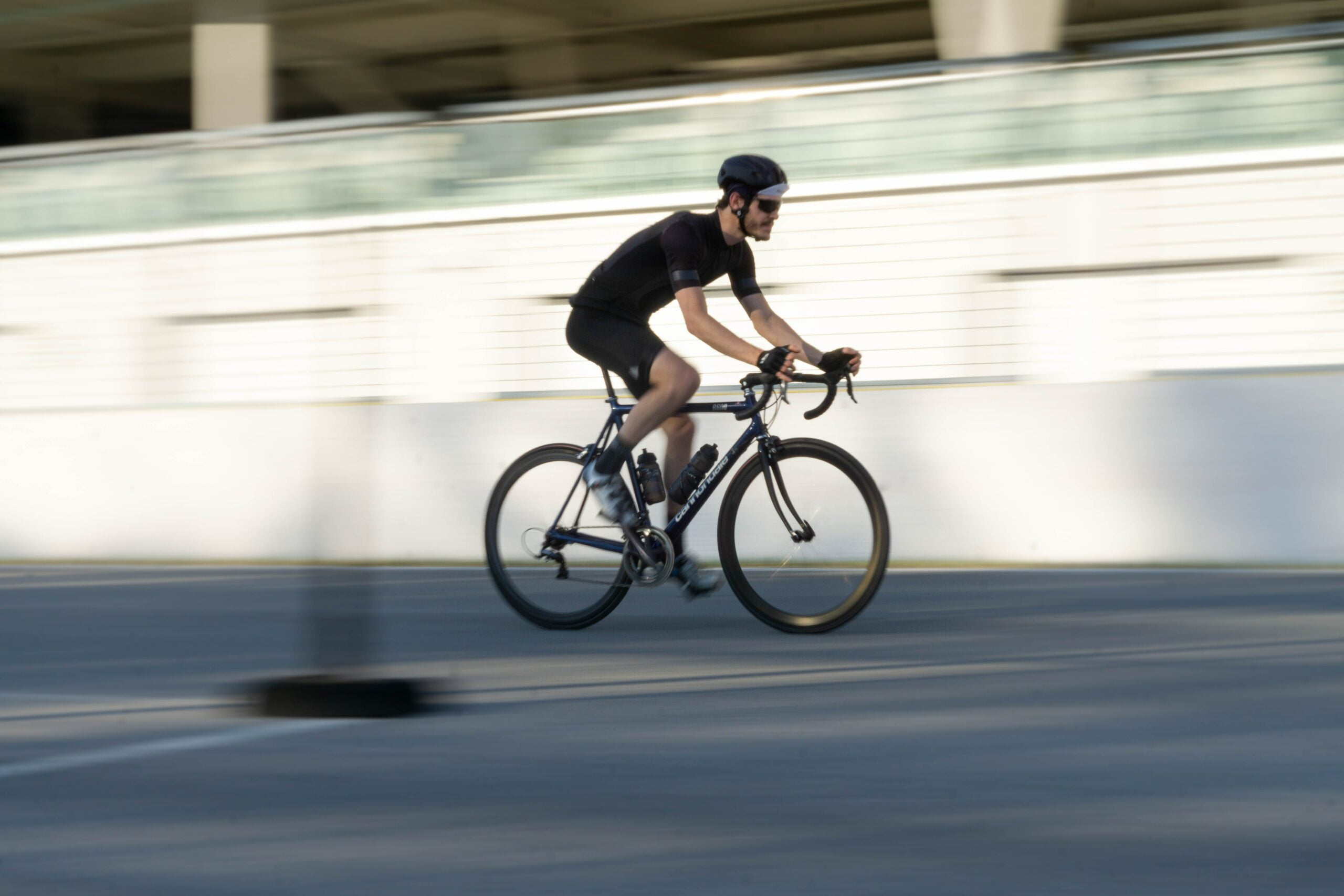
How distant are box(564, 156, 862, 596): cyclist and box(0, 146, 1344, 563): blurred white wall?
1.89m

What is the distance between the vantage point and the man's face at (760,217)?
6.73m

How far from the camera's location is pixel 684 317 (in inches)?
277

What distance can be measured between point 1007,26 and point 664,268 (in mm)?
9036

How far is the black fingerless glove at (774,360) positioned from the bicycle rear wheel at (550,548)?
3.41 feet

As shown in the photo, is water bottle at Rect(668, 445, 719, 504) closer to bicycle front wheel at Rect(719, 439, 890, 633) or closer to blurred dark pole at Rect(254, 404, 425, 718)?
bicycle front wheel at Rect(719, 439, 890, 633)

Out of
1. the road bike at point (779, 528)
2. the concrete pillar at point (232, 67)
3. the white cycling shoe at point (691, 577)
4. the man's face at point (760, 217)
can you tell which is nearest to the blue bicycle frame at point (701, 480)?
the road bike at point (779, 528)

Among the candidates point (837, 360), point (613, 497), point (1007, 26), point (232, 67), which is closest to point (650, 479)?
point (613, 497)

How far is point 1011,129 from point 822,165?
1.31 metres

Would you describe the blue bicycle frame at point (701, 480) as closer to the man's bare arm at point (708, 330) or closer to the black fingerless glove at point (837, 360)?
the man's bare arm at point (708, 330)

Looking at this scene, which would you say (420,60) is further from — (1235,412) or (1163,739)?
(1163,739)

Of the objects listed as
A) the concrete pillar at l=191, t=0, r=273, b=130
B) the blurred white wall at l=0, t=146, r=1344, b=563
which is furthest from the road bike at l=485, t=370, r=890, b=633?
the concrete pillar at l=191, t=0, r=273, b=130

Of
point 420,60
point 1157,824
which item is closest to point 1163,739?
point 1157,824

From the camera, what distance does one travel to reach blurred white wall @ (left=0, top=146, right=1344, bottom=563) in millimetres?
10172

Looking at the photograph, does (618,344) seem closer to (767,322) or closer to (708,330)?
(708,330)
